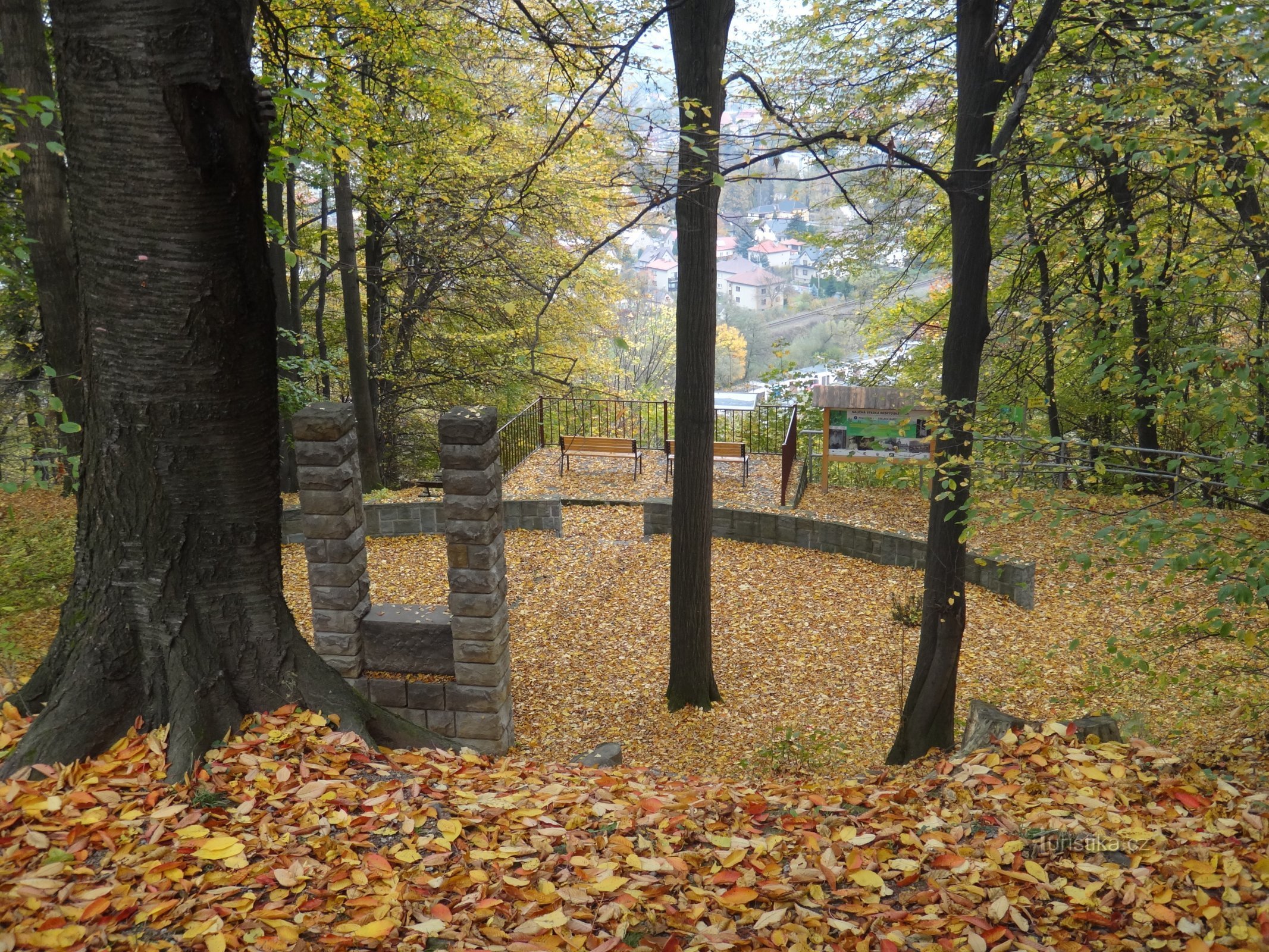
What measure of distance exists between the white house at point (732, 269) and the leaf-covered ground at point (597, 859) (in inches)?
1607

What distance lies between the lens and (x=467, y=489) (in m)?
5.97

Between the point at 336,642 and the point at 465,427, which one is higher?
the point at 465,427

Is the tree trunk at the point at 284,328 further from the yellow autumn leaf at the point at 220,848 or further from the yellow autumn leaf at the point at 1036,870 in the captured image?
the yellow autumn leaf at the point at 1036,870

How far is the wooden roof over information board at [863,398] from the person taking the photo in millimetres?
11656

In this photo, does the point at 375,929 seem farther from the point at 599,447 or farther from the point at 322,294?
the point at 322,294

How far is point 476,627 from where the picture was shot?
6.25 m

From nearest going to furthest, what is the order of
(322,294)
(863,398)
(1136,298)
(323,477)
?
(323,477), (1136,298), (863,398), (322,294)

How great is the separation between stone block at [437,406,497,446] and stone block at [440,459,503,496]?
210 millimetres

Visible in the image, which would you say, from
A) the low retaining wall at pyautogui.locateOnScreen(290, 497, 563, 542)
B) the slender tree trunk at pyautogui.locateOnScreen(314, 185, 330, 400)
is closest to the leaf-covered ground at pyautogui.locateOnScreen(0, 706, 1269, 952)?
the low retaining wall at pyautogui.locateOnScreen(290, 497, 563, 542)

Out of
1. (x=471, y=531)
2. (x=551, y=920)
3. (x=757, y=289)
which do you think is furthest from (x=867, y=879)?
(x=757, y=289)

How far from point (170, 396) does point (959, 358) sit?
190 inches

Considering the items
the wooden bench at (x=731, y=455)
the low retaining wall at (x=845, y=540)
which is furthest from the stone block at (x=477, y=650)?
the wooden bench at (x=731, y=455)

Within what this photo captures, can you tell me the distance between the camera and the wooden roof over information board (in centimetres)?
1166

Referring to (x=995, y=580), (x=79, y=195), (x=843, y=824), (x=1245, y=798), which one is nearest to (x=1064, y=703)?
(x=995, y=580)
